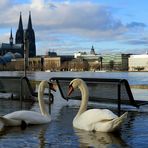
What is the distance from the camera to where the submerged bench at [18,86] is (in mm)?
19188

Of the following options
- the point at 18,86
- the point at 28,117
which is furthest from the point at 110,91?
the point at 18,86

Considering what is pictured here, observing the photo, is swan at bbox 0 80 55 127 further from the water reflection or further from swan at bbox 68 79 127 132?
swan at bbox 68 79 127 132

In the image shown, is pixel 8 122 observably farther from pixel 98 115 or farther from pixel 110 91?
pixel 110 91

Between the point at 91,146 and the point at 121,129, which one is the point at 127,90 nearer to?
the point at 121,129

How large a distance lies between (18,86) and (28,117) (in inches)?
338

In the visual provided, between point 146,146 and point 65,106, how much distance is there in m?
8.54

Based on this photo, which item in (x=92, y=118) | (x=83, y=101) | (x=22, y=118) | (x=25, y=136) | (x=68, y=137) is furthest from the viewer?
(x=83, y=101)

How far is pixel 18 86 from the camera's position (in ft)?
66.5

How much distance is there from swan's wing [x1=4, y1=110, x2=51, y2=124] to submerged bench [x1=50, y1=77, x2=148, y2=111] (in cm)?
312

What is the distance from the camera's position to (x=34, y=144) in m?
9.45

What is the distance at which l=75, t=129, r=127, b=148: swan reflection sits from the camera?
948 centimetres

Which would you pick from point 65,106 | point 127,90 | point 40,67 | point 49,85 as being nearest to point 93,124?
point 49,85

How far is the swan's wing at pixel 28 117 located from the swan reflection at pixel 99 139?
1342 mm

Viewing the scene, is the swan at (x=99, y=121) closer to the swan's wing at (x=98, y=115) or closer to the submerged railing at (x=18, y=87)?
the swan's wing at (x=98, y=115)
